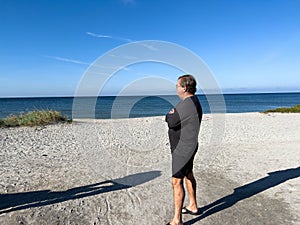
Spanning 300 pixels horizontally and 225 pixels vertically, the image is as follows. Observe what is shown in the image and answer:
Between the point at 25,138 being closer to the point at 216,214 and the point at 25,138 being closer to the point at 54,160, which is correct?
the point at 54,160

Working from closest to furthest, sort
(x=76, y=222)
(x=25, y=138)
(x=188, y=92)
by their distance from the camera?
(x=188, y=92) → (x=76, y=222) → (x=25, y=138)

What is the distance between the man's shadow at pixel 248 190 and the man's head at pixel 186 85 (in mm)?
1818

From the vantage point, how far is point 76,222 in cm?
343

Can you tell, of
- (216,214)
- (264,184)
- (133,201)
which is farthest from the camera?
(264,184)

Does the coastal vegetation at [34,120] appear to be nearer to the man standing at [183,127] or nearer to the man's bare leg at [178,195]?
the man's bare leg at [178,195]

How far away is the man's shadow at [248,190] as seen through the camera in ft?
12.5

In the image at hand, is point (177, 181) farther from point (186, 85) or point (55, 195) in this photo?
point (55, 195)

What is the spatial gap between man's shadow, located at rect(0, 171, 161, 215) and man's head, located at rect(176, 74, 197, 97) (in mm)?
2563

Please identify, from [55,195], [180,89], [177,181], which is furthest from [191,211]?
[55,195]

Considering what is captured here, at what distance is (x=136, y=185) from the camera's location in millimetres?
4895

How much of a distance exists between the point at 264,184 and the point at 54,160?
5273mm

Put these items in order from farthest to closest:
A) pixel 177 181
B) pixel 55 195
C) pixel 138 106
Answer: pixel 138 106, pixel 55 195, pixel 177 181

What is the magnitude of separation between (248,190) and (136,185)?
2140 mm

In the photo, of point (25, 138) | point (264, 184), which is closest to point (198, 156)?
point (264, 184)
